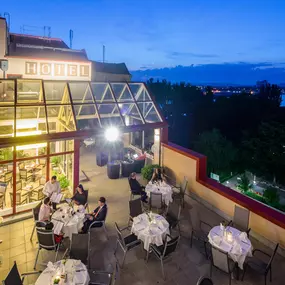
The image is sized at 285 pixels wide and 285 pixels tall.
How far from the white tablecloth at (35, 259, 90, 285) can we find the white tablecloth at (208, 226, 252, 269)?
120 inches

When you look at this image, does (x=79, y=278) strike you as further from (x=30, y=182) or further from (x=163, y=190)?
(x=30, y=182)

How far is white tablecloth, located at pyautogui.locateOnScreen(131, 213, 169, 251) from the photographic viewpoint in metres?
5.98

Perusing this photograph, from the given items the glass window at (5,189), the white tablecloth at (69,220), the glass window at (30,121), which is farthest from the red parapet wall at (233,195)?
the glass window at (5,189)

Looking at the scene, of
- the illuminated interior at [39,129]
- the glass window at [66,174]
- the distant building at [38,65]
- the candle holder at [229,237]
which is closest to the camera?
the candle holder at [229,237]

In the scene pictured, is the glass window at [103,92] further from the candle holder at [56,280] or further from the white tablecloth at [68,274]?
the candle holder at [56,280]

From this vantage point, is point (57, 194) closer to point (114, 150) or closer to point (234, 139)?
point (114, 150)

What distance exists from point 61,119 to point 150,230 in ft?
24.3

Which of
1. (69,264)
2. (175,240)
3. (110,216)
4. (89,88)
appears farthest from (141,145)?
(69,264)

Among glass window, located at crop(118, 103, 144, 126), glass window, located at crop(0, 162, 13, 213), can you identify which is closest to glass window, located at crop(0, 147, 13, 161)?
glass window, located at crop(0, 162, 13, 213)

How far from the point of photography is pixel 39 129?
11.1m

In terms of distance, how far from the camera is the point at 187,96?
→ 156 feet

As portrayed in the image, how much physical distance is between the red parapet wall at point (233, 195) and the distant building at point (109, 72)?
2147 centimetres

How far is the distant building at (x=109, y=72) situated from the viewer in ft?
98.4

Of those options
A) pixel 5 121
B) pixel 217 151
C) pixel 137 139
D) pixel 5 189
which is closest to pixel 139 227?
pixel 5 189
